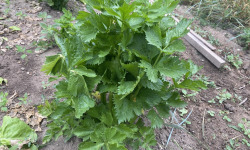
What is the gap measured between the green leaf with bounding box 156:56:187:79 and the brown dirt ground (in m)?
0.95

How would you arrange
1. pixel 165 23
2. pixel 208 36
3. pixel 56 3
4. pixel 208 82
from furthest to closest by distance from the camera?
pixel 208 36, pixel 56 3, pixel 208 82, pixel 165 23

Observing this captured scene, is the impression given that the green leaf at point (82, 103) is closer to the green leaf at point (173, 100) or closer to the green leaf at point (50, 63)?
the green leaf at point (50, 63)

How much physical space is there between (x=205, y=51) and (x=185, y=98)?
46.3 inches

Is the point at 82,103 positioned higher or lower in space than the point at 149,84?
lower

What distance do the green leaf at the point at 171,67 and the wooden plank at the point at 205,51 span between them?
2173 mm

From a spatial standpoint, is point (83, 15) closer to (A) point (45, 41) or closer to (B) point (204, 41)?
(A) point (45, 41)

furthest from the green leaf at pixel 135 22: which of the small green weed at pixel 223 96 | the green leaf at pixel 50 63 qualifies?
the small green weed at pixel 223 96

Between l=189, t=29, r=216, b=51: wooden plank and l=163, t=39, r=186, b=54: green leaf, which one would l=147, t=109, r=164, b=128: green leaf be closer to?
l=163, t=39, r=186, b=54: green leaf

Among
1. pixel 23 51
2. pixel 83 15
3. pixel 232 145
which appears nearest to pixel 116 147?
pixel 83 15

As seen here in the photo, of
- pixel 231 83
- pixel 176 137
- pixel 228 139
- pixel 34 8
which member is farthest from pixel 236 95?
pixel 34 8

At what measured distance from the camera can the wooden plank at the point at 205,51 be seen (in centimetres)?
298

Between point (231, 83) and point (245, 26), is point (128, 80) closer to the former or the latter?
point (231, 83)

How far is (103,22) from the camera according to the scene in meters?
1.12

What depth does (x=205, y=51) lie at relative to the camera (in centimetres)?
320
